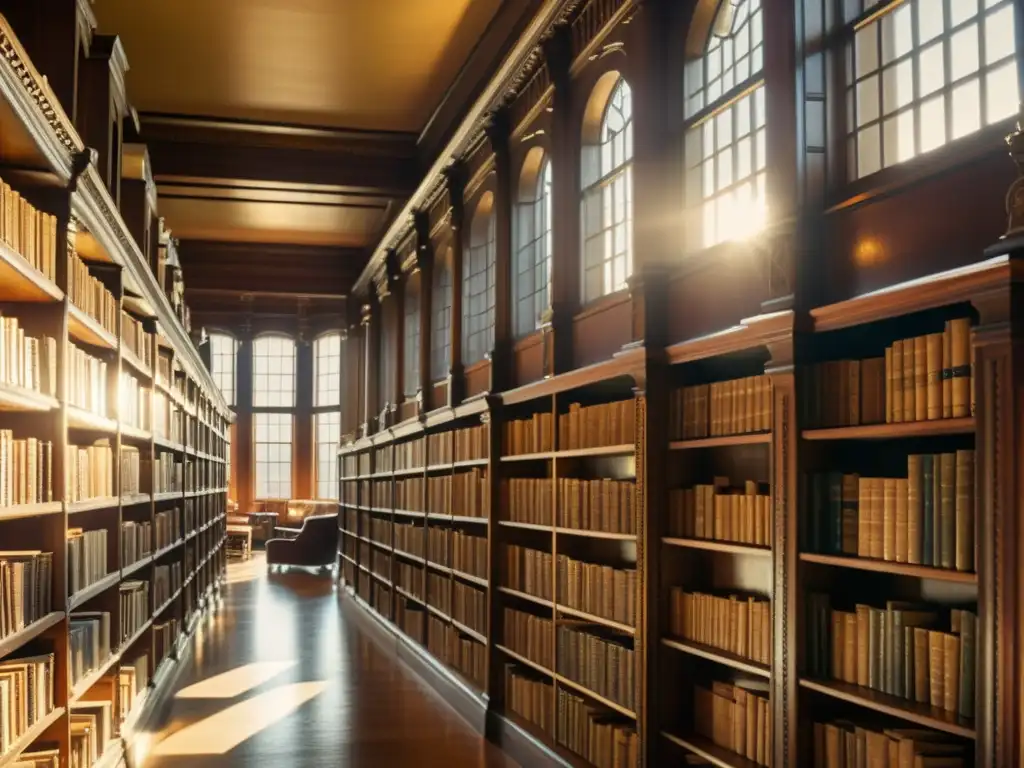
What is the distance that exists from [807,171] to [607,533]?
2311mm

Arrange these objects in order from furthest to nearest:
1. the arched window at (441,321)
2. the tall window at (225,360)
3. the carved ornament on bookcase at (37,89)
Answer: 1. the tall window at (225,360)
2. the arched window at (441,321)
3. the carved ornament on bookcase at (37,89)

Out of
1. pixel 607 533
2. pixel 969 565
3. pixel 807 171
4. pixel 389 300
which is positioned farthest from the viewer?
pixel 389 300

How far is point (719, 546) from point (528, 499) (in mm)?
2703

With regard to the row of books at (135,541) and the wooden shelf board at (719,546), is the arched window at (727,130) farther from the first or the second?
the row of books at (135,541)

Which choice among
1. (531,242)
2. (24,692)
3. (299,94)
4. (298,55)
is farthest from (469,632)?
(299,94)

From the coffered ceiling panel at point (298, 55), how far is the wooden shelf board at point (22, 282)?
472 centimetres

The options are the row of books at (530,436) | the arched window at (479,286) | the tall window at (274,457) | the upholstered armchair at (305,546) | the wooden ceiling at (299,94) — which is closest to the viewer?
the row of books at (530,436)

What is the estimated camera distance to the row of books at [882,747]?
366cm

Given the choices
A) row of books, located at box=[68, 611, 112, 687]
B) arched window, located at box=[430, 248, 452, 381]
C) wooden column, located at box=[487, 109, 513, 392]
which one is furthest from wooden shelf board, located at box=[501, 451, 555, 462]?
arched window, located at box=[430, 248, 452, 381]

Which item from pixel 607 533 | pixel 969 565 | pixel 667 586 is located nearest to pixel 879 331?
pixel 969 565

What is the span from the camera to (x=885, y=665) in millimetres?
3920

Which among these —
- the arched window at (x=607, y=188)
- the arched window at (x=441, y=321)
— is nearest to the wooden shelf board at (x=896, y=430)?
the arched window at (x=607, y=188)

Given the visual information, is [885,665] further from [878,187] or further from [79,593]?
[79,593]

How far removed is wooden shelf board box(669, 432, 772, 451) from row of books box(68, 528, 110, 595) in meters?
2.71
